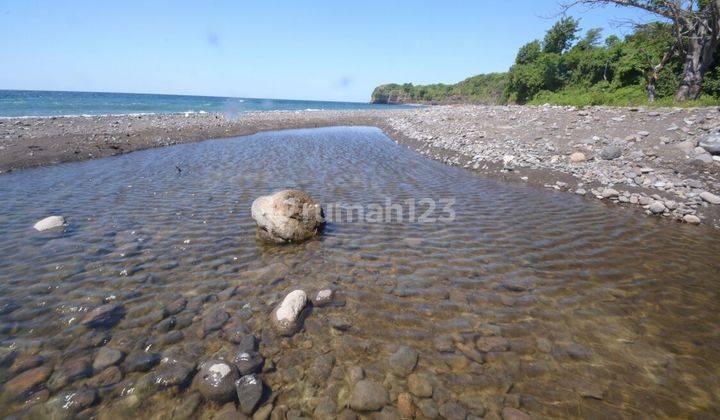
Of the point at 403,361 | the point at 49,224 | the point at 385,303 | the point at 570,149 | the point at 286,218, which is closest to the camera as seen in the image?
the point at 403,361

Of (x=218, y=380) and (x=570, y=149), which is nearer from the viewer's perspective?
(x=218, y=380)

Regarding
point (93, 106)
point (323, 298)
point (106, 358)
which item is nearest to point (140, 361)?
point (106, 358)

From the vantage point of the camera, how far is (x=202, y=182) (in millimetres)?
11969

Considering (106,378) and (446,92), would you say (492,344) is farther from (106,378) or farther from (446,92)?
(446,92)

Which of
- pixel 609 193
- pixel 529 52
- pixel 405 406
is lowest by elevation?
pixel 405 406

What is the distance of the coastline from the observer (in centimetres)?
1013

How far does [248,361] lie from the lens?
12.8 feet

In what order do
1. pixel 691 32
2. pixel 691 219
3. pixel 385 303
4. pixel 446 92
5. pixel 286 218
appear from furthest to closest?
pixel 446 92
pixel 691 32
pixel 691 219
pixel 286 218
pixel 385 303

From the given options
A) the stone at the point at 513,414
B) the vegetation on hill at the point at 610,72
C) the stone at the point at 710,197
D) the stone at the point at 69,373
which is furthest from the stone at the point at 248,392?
the vegetation on hill at the point at 610,72

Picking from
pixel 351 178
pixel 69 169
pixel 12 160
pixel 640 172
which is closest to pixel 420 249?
pixel 351 178

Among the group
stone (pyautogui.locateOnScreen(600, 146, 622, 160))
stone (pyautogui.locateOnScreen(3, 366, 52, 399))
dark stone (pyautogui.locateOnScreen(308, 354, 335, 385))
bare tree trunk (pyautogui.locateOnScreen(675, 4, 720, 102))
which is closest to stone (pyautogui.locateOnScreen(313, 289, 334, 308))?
dark stone (pyautogui.locateOnScreen(308, 354, 335, 385))

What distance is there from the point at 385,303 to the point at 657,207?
369 inches

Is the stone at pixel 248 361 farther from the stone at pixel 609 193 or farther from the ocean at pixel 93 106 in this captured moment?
the ocean at pixel 93 106

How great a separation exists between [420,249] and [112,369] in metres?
5.55
